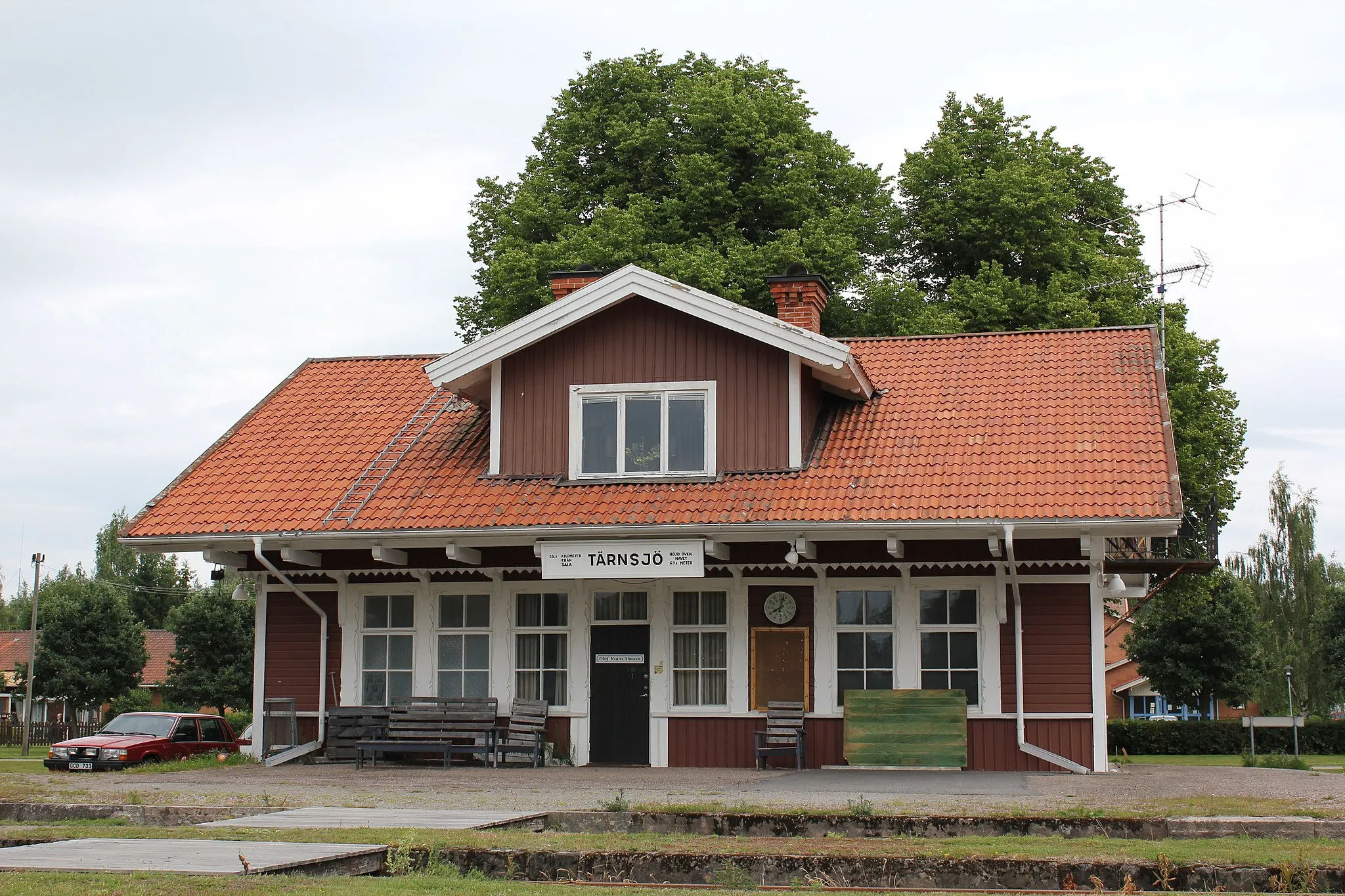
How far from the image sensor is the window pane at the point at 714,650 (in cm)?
2003

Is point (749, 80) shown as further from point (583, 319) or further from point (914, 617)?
point (914, 617)

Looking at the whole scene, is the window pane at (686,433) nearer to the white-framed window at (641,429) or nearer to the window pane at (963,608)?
the white-framed window at (641,429)

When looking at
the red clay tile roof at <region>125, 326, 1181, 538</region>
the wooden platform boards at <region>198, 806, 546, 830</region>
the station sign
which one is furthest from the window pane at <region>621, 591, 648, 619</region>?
the wooden platform boards at <region>198, 806, 546, 830</region>

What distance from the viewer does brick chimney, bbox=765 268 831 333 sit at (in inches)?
882

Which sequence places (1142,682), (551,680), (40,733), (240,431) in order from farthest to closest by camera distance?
(1142,682), (40,733), (240,431), (551,680)

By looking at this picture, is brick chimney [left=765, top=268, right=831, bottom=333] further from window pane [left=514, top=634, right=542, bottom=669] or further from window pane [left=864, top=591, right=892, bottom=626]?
window pane [left=514, top=634, right=542, bottom=669]

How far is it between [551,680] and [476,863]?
1020cm

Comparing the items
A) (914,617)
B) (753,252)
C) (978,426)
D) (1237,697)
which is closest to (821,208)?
(753,252)

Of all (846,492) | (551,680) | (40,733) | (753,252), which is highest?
(753,252)

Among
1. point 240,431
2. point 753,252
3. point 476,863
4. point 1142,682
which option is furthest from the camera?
point 1142,682

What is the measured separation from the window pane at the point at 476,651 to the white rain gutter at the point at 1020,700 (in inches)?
281

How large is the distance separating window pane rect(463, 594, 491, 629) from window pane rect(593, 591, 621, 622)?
5.08 feet

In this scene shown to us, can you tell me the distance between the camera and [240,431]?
23500 millimetres

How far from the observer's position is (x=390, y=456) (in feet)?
72.4
